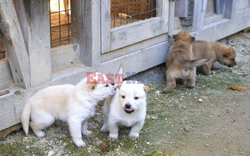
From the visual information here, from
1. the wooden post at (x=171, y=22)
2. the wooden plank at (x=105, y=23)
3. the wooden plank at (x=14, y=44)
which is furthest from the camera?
the wooden post at (x=171, y=22)

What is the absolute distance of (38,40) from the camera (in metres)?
3.84

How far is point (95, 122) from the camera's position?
453 centimetres

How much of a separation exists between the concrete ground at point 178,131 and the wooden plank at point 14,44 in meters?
0.77

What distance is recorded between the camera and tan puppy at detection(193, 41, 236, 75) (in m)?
6.57

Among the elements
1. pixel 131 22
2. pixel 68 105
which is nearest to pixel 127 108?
pixel 68 105

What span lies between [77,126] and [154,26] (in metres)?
2.82

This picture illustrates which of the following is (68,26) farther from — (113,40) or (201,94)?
(201,94)

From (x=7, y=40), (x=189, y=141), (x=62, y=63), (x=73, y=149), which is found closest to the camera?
(x=7, y=40)

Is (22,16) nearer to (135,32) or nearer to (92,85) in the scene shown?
(92,85)

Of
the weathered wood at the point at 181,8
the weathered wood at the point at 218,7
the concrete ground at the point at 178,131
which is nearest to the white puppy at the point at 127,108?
the concrete ground at the point at 178,131

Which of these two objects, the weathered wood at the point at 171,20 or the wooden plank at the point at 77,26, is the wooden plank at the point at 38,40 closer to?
the wooden plank at the point at 77,26

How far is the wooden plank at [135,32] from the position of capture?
503cm

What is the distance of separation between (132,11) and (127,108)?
2.74m

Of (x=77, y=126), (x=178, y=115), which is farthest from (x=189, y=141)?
(x=77, y=126)
